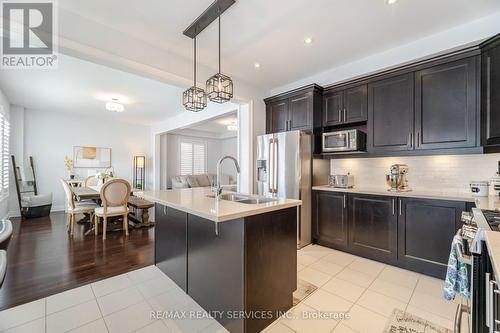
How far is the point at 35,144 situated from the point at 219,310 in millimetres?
7116

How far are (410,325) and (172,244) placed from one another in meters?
2.23

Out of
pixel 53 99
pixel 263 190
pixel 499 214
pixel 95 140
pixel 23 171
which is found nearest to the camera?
pixel 499 214

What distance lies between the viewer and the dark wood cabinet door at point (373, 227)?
2652 millimetres

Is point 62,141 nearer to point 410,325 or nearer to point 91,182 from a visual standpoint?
point 91,182

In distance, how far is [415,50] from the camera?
2672 mm

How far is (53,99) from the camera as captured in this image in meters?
4.85

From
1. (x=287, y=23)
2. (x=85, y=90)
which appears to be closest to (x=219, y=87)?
(x=287, y=23)

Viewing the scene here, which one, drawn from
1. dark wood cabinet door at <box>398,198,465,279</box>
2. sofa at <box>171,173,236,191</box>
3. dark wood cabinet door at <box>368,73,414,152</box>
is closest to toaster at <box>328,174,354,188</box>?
dark wood cabinet door at <box>368,73,414,152</box>

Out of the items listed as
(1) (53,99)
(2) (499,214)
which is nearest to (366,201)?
(2) (499,214)

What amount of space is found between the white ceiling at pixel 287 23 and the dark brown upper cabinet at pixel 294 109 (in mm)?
568

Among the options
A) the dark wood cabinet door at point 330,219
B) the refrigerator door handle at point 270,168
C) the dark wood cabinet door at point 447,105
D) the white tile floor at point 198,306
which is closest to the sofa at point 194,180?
the refrigerator door handle at point 270,168

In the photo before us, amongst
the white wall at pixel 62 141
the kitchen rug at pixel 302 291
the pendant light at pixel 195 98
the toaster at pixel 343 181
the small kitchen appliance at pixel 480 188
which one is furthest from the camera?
the white wall at pixel 62 141

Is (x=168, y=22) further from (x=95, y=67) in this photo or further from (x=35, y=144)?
(x=35, y=144)

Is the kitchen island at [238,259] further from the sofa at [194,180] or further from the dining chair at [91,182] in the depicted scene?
the sofa at [194,180]
